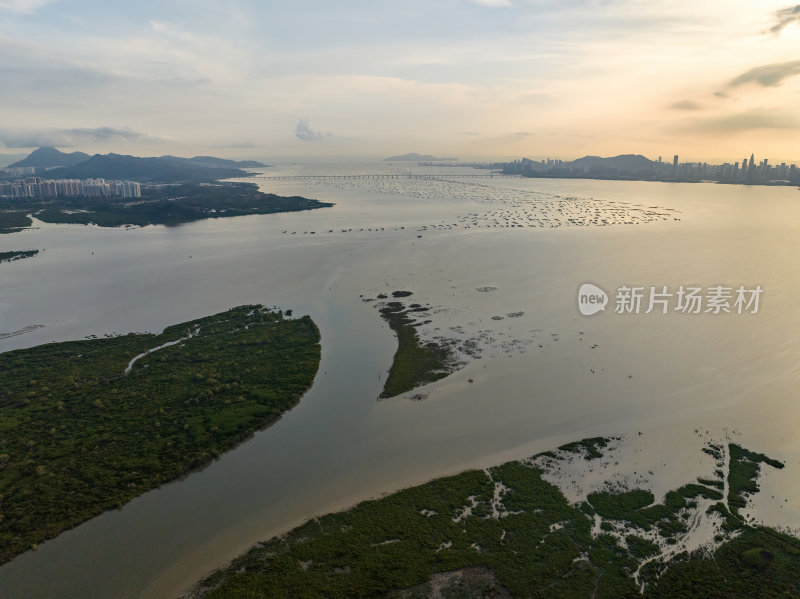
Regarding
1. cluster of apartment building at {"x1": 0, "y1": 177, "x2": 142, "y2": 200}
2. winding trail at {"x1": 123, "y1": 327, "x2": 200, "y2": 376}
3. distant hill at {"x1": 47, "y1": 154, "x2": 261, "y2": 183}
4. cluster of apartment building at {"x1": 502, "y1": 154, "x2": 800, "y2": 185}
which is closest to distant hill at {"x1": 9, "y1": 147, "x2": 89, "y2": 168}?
distant hill at {"x1": 47, "y1": 154, "x2": 261, "y2": 183}

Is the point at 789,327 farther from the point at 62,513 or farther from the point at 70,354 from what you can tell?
the point at 70,354

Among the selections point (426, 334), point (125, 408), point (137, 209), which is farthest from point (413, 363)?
point (137, 209)

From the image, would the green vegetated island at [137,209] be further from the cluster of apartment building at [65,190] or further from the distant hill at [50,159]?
the distant hill at [50,159]

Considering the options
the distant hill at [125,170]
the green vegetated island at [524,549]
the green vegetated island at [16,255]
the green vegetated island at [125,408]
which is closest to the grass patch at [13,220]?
the green vegetated island at [16,255]

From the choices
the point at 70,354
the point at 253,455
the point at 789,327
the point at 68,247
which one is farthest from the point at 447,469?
the point at 68,247

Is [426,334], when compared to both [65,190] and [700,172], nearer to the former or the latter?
[65,190]

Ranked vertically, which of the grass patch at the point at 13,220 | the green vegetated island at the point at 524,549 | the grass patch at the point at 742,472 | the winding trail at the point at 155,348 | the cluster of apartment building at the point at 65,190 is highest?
the cluster of apartment building at the point at 65,190
